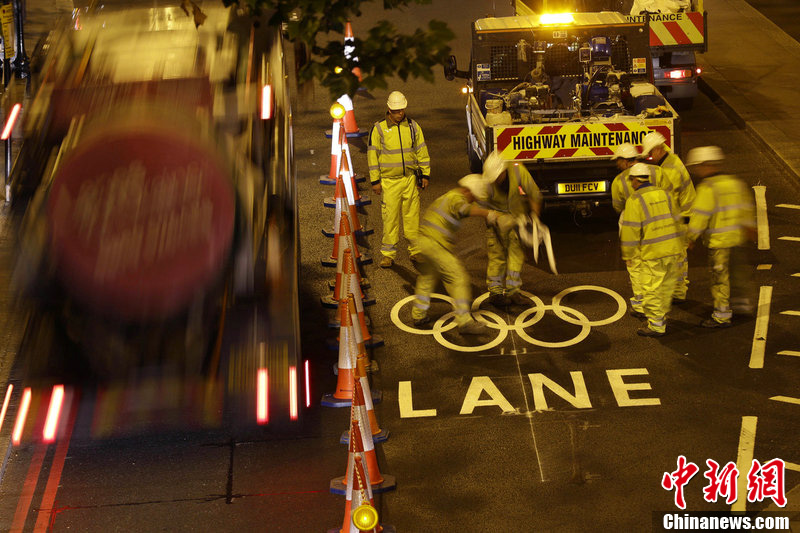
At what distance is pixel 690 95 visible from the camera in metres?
17.0

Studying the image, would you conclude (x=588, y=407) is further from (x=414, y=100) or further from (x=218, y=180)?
(x=414, y=100)

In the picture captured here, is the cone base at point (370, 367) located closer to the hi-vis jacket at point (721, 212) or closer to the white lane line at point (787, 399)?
the hi-vis jacket at point (721, 212)

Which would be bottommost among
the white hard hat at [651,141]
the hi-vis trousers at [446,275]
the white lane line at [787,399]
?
the white lane line at [787,399]

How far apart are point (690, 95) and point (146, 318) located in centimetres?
1113

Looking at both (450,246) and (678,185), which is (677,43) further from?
(450,246)

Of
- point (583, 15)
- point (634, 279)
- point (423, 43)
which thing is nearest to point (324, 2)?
point (423, 43)

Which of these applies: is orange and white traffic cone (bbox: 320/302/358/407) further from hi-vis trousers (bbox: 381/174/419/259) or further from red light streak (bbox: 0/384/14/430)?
hi-vis trousers (bbox: 381/174/419/259)

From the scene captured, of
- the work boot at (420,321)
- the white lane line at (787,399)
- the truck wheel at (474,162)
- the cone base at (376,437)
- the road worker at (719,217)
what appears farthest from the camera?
the truck wheel at (474,162)

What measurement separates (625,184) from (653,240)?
896mm

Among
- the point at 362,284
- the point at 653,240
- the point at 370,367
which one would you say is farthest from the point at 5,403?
the point at 653,240

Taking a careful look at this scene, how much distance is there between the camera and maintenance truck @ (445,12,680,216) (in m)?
12.3

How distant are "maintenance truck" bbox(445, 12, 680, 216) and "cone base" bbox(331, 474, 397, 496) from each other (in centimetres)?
553

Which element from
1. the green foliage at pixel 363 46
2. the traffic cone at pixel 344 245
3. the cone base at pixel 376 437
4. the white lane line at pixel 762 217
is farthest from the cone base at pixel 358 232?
the green foliage at pixel 363 46

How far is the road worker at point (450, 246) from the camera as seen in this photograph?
10180 millimetres
